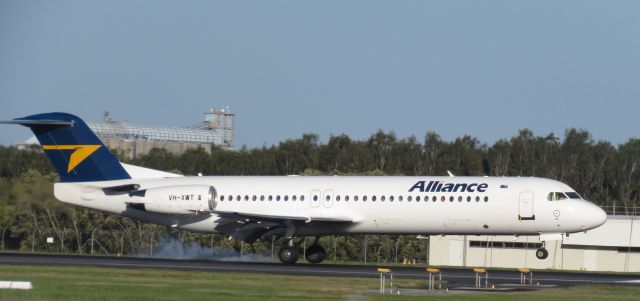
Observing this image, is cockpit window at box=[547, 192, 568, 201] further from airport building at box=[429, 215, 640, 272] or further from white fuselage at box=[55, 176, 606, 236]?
airport building at box=[429, 215, 640, 272]

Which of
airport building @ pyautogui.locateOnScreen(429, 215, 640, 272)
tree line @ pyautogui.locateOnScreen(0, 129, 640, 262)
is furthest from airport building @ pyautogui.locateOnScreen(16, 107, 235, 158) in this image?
airport building @ pyautogui.locateOnScreen(429, 215, 640, 272)

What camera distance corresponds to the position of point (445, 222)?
46.6 metres

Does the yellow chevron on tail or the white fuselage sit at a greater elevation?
the yellow chevron on tail

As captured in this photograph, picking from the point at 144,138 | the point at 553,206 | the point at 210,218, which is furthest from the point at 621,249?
the point at 144,138

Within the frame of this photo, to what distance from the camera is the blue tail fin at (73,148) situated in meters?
51.3

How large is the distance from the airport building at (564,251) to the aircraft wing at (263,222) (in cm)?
1852

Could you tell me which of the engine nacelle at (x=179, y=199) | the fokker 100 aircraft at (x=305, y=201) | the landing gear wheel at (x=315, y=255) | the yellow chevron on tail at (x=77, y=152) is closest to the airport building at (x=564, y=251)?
the landing gear wheel at (x=315, y=255)

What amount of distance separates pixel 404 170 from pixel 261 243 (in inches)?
1571

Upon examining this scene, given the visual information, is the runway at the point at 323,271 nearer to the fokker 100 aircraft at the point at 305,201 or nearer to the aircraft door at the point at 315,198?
the fokker 100 aircraft at the point at 305,201

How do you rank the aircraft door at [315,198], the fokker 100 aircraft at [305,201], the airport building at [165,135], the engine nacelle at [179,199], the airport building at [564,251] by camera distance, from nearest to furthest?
the fokker 100 aircraft at [305,201] → the aircraft door at [315,198] → the engine nacelle at [179,199] → the airport building at [564,251] → the airport building at [165,135]

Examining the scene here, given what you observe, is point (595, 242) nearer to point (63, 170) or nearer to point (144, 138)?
point (63, 170)

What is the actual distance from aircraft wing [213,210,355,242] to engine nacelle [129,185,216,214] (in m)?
1.03

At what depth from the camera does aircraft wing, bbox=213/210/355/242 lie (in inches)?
1850

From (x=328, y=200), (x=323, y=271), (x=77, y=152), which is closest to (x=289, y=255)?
(x=328, y=200)
